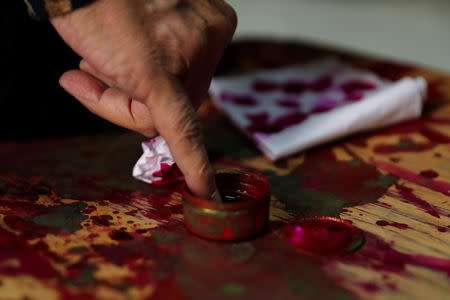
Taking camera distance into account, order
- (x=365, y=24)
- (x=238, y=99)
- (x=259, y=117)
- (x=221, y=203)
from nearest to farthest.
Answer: (x=221, y=203)
(x=259, y=117)
(x=238, y=99)
(x=365, y=24)

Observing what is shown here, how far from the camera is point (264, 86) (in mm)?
1551

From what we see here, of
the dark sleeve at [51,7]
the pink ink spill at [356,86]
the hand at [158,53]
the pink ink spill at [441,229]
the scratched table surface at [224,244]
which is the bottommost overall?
the scratched table surface at [224,244]

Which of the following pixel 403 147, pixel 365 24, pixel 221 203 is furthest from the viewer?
pixel 365 24

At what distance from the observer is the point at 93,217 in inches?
35.5

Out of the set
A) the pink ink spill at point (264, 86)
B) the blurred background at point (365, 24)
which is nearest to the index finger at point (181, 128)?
the pink ink spill at point (264, 86)

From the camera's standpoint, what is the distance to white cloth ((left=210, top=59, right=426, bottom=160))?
121 centimetres

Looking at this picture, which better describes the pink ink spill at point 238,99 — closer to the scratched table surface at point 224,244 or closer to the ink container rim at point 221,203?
the scratched table surface at point 224,244

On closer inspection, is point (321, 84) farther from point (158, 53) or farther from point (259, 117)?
point (158, 53)

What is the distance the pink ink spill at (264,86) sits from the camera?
1537 mm

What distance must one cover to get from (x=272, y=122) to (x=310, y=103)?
18cm

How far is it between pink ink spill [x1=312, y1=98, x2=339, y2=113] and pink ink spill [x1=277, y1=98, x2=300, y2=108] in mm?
56

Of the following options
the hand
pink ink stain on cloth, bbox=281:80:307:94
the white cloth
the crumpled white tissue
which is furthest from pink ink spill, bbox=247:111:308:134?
the hand

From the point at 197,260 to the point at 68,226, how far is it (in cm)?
25

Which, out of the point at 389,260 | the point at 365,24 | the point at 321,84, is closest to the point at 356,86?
the point at 321,84
